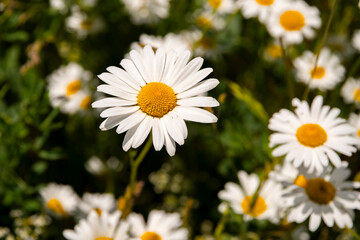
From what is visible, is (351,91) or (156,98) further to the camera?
(351,91)

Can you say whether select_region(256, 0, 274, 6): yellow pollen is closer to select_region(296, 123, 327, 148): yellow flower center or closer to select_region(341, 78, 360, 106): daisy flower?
select_region(341, 78, 360, 106): daisy flower

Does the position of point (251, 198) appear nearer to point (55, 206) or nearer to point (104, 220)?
point (104, 220)

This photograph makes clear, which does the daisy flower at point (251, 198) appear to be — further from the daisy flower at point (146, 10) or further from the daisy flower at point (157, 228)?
the daisy flower at point (146, 10)

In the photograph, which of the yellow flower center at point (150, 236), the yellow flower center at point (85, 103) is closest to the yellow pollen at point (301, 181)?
A: the yellow flower center at point (150, 236)

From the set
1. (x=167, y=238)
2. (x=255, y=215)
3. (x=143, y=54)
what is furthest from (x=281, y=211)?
(x=143, y=54)

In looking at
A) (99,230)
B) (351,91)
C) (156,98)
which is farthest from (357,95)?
(99,230)

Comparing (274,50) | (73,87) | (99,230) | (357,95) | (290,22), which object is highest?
Result: (274,50)

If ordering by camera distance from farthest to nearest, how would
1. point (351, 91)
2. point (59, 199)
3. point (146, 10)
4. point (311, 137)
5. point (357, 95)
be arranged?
1. point (146, 10)
2. point (351, 91)
3. point (357, 95)
4. point (59, 199)
5. point (311, 137)
